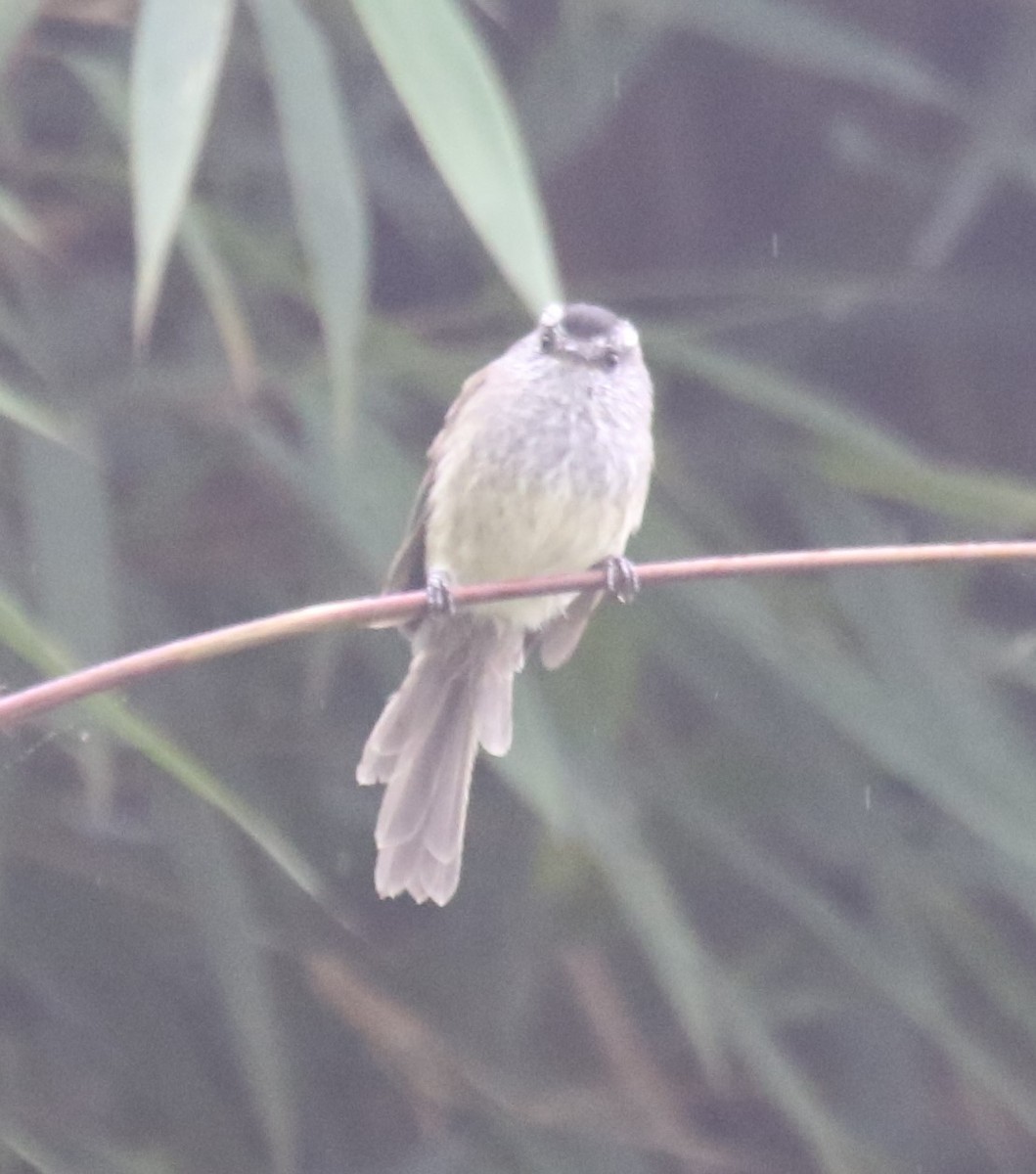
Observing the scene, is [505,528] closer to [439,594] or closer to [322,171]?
[322,171]

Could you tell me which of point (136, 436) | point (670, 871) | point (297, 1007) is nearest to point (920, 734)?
point (670, 871)

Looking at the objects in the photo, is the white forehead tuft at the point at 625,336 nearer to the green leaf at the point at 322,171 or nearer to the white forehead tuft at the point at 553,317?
the white forehead tuft at the point at 553,317

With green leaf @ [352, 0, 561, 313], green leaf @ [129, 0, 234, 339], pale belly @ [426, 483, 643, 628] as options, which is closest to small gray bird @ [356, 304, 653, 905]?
pale belly @ [426, 483, 643, 628]

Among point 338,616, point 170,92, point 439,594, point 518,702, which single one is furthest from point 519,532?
point 338,616

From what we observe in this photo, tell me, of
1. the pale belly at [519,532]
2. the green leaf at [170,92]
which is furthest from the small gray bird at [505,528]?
the green leaf at [170,92]

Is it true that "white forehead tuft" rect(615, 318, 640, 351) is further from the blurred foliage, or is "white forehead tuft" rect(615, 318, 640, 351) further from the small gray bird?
the blurred foliage

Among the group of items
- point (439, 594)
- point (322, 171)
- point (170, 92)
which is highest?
point (322, 171)
